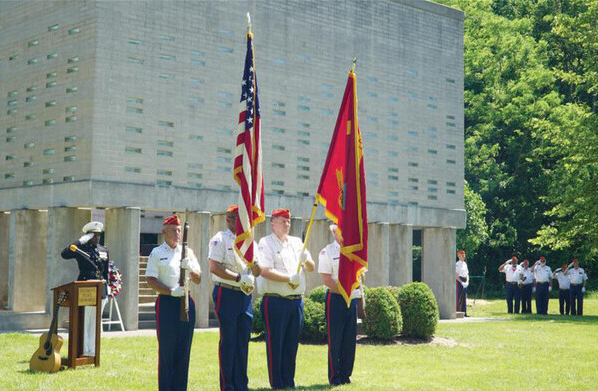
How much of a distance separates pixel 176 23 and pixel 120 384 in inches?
419

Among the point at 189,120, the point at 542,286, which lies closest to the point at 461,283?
the point at 542,286

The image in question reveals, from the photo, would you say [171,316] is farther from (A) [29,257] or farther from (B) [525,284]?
(B) [525,284]

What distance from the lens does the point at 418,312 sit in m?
16.9

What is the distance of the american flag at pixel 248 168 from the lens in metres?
9.41

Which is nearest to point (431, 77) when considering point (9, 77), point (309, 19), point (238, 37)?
point (309, 19)

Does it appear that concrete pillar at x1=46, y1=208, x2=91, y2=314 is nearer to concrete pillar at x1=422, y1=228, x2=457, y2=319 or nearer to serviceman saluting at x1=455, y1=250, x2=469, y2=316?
concrete pillar at x1=422, y1=228, x2=457, y2=319

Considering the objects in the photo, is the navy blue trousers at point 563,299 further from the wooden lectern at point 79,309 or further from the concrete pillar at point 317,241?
the wooden lectern at point 79,309

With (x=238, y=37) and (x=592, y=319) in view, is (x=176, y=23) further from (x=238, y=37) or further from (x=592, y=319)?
(x=592, y=319)

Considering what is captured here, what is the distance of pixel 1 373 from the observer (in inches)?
451

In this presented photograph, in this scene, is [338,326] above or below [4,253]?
below

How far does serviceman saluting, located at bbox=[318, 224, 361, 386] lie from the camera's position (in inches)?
425

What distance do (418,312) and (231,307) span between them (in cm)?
793

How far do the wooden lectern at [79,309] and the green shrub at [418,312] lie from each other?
686cm

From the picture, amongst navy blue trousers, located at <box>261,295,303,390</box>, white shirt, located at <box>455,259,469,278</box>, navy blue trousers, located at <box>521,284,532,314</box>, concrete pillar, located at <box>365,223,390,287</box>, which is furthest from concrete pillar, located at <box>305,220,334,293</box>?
navy blue trousers, located at <box>261,295,303,390</box>
